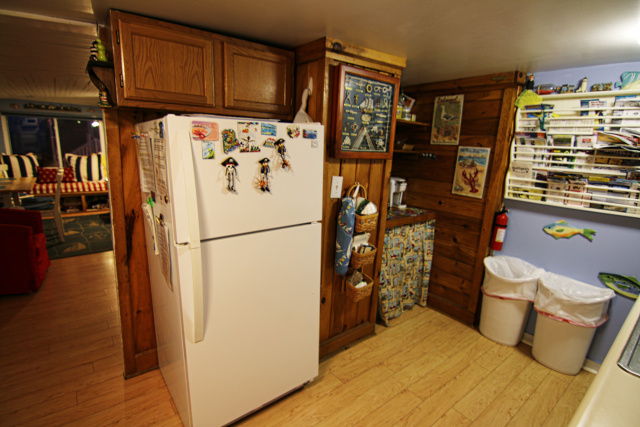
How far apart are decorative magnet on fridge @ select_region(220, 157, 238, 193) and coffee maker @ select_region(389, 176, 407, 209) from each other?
1846 millimetres

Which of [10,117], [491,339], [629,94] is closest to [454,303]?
[491,339]

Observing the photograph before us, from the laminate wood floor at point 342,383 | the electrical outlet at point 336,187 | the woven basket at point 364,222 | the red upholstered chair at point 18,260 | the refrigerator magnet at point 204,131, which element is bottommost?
the laminate wood floor at point 342,383

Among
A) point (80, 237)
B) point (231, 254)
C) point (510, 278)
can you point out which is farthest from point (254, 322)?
point (80, 237)

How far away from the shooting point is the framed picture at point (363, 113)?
1908 millimetres

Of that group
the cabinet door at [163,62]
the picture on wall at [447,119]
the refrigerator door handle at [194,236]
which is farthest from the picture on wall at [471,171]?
the refrigerator door handle at [194,236]

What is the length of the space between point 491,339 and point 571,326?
2.04ft

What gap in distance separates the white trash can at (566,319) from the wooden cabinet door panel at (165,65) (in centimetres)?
266

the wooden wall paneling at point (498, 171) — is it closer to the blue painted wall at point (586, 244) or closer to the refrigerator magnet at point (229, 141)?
the blue painted wall at point (586, 244)

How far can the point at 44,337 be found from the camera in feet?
7.91

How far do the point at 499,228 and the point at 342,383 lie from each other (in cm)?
180

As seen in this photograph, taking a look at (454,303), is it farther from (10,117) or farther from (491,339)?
(10,117)

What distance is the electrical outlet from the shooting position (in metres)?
2.06

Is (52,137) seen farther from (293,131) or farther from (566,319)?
(566,319)

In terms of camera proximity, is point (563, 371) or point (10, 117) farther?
point (10, 117)
